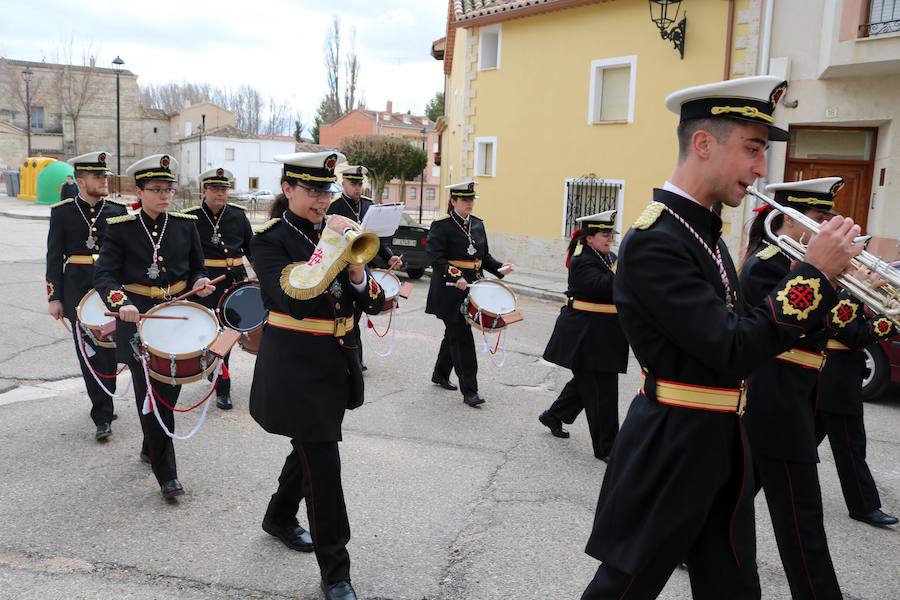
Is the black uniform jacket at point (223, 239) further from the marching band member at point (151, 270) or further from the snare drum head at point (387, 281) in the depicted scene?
the marching band member at point (151, 270)

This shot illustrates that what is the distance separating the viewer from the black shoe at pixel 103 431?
5.66 metres

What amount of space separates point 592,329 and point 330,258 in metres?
2.89

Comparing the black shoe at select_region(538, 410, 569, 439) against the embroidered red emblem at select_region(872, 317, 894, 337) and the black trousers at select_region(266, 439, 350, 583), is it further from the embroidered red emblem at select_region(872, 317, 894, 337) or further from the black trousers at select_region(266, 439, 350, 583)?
the black trousers at select_region(266, 439, 350, 583)

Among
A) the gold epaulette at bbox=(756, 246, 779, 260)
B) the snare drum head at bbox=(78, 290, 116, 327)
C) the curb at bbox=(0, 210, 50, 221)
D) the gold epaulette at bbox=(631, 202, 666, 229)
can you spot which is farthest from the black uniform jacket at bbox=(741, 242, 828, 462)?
the curb at bbox=(0, 210, 50, 221)

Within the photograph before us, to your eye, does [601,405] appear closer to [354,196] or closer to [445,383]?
[445,383]

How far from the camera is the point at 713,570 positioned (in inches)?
99.0

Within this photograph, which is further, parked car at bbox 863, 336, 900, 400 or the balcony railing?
the balcony railing

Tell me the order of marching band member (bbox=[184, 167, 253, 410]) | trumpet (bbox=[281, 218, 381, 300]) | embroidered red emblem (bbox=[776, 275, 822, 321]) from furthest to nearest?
marching band member (bbox=[184, 167, 253, 410]) < trumpet (bbox=[281, 218, 381, 300]) < embroidered red emblem (bbox=[776, 275, 822, 321])

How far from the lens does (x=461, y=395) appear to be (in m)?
7.33

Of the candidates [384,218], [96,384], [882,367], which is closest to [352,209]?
[384,218]

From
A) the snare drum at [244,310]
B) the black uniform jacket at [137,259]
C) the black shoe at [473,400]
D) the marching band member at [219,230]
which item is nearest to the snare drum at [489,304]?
the black shoe at [473,400]

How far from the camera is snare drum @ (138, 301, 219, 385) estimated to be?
14.5 feet

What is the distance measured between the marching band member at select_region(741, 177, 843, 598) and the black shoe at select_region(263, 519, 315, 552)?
89.4 inches

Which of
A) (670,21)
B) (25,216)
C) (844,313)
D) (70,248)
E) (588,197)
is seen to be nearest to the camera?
(844,313)
